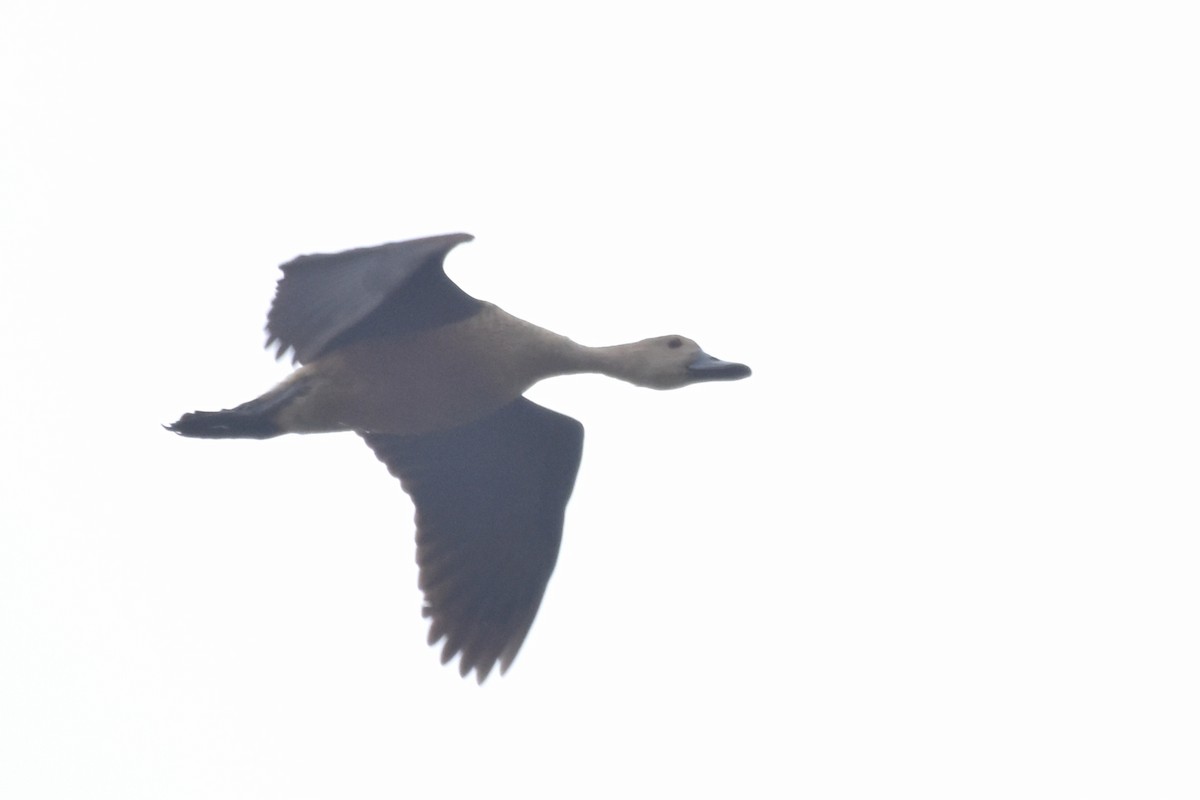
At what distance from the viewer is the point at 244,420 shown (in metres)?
10.1

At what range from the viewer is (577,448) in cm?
1090

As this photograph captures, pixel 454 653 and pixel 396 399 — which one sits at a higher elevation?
pixel 396 399

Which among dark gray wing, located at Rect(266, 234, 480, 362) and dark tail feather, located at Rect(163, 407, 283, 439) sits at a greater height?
dark gray wing, located at Rect(266, 234, 480, 362)

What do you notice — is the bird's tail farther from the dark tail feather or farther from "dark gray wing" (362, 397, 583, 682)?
"dark gray wing" (362, 397, 583, 682)

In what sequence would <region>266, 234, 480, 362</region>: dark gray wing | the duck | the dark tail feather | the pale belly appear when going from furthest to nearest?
1. the pale belly
2. the dark tail feather
3. the duck
4. <region>266, 234, 480, 362</region>: dark gray wing

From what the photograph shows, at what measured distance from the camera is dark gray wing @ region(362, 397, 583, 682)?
10.8 meters

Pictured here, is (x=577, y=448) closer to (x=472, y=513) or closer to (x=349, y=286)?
(x=472, y=513)

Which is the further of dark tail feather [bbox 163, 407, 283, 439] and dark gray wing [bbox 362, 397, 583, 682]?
dark gray wing [bbox 362, 397, 583, 682]

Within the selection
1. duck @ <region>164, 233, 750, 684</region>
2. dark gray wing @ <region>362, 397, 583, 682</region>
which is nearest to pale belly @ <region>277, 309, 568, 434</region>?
duck @ <region>164, 233, 750, 684</region>

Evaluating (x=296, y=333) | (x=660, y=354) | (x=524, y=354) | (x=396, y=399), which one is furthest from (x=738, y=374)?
(x=296, y=333)

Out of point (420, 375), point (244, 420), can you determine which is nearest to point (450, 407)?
point (420, 375)

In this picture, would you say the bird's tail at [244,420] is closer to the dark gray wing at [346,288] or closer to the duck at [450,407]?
the duck at [450,407]

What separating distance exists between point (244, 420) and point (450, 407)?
1.09 metres

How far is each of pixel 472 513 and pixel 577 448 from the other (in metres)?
0.70
